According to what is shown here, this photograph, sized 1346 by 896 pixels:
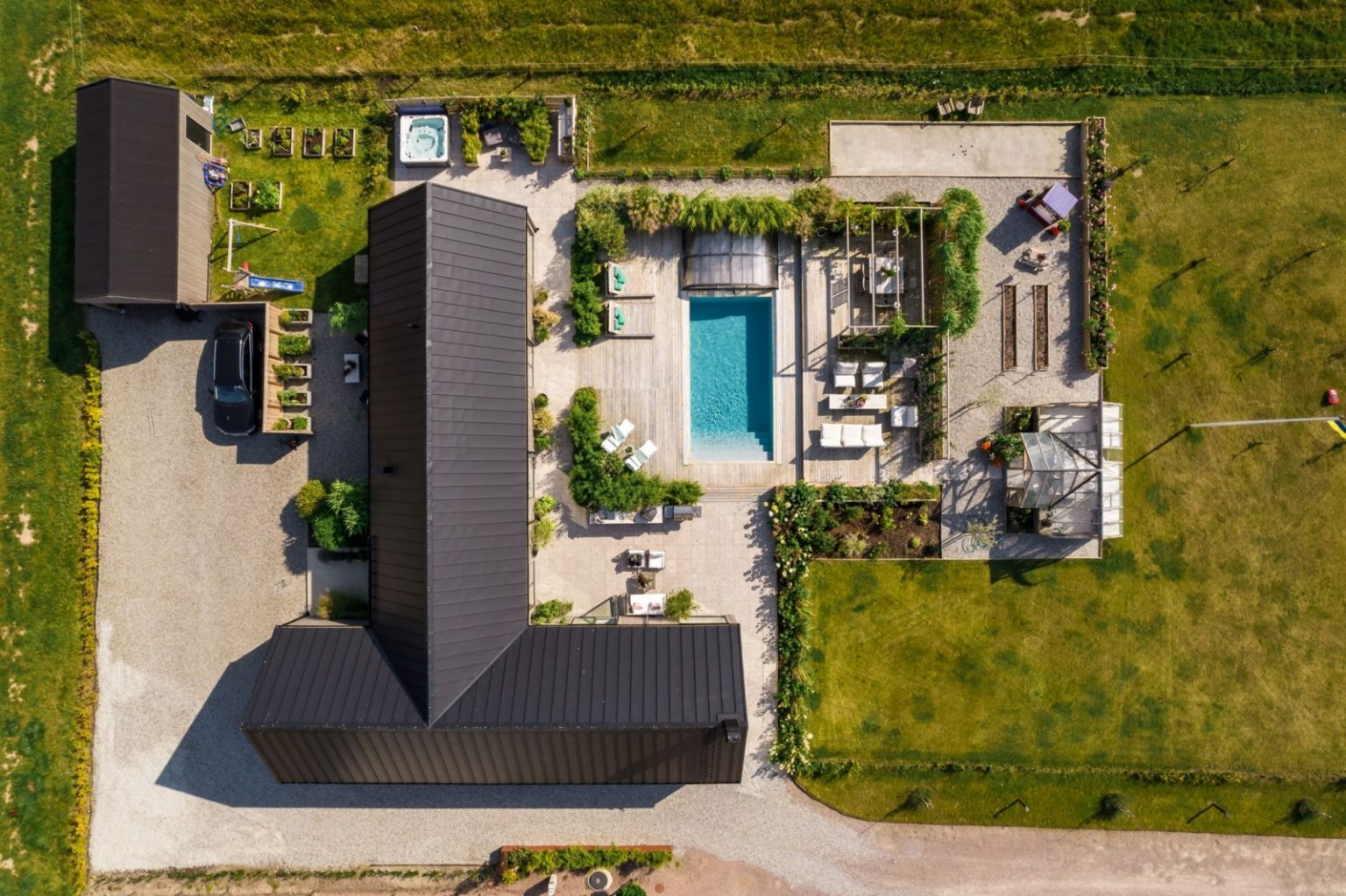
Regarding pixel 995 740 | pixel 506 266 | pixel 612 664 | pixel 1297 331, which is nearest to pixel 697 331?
pixel 506 266

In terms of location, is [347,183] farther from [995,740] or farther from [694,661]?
[995,740]

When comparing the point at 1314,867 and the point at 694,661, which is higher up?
the point at 694,661

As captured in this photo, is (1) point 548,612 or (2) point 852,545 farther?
(2) point 852,545

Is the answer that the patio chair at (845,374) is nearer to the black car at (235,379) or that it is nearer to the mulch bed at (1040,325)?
the mulch bed at (1040,325)

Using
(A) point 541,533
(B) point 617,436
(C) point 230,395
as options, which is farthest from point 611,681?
(C) point 230,395

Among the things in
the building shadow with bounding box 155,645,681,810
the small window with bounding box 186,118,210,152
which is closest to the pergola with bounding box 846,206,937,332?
the building shadow with bounding box 155,645,681,810

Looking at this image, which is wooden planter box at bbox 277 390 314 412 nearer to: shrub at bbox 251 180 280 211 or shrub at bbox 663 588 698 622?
shrub at bbox 251 180 280 211

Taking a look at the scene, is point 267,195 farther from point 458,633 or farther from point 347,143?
point 458,633
